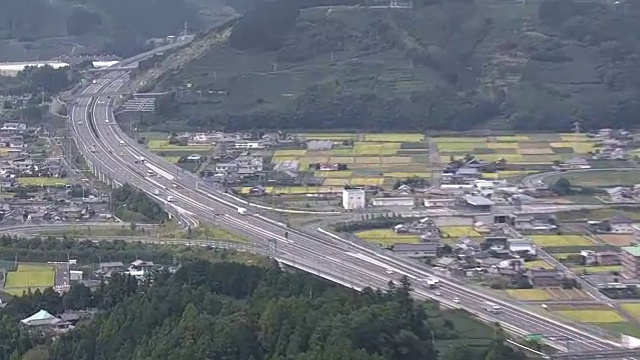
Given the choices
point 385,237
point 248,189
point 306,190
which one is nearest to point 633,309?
point 385,237

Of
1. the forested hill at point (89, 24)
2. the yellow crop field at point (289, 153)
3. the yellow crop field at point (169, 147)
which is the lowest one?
the yellow crop field at point (289, 153)

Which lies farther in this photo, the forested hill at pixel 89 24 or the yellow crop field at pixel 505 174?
the forested hill at pixel 89 24

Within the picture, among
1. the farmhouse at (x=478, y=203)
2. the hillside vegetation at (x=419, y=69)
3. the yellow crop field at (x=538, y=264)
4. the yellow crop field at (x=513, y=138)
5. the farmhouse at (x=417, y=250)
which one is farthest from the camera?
the hillside vegetation at (x=419, y=69)

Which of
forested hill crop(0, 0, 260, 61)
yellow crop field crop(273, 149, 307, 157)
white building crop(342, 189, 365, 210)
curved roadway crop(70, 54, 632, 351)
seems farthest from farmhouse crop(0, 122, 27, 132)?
white building crop(342, 189, 365, 210)

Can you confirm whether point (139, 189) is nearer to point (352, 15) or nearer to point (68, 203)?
point (68, 203)

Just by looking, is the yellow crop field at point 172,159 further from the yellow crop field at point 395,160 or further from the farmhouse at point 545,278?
the farmhouse at point 545,278

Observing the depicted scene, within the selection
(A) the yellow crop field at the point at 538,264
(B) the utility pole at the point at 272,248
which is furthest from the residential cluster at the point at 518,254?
(B) the utility pole at the point at 272,248

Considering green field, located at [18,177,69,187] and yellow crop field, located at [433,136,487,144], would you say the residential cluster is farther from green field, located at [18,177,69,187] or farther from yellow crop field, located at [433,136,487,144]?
green field, located at [18,177,69,187]
